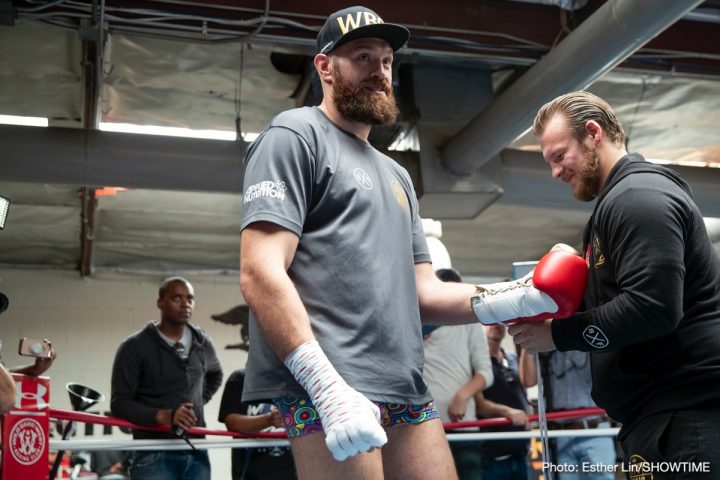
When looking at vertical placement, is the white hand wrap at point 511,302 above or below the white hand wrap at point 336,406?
above

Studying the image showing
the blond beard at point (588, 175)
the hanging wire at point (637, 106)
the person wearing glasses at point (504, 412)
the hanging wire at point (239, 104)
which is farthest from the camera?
the hanging wire at point (637, 106)

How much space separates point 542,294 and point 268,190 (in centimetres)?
73

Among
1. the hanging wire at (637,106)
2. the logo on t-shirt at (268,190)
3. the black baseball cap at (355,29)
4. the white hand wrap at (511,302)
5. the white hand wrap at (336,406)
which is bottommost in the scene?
the white hand wrap at (336,406)

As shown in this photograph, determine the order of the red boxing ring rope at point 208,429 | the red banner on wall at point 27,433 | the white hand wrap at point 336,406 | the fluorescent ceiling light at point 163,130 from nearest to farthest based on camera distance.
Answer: the white hand wrap at point 336,406, the red banner on wall at point 27,433, the red boxing ring rope at point 208,429, the fluorescent ceiling light at point 163,130

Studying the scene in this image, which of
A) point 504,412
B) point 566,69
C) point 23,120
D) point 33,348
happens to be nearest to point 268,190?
point 33,348

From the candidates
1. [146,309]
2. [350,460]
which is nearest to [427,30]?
[350,460]

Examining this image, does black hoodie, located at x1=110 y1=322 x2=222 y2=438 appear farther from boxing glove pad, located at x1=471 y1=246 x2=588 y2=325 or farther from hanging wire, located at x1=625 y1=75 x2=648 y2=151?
hanging wire, located at x1=625 y1=75 x2=648 y2=151

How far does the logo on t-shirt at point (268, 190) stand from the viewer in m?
1.83

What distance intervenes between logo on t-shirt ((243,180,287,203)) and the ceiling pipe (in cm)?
265

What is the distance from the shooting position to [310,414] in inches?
69.4

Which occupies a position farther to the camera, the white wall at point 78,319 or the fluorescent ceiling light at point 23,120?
the white wall at point 78,319

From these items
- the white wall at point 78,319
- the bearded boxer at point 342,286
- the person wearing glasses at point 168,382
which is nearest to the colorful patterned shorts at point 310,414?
the bearded boxer at point 342,286

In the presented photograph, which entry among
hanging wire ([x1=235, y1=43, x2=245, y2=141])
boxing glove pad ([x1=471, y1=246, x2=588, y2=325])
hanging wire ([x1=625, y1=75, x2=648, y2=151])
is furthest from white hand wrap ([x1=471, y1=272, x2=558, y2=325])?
hanging wire ([x1=625, y1=75, x2=648, y2=151])

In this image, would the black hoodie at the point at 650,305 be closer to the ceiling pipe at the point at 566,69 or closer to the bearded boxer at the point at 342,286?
the bearded boxer at the point at 342,286
